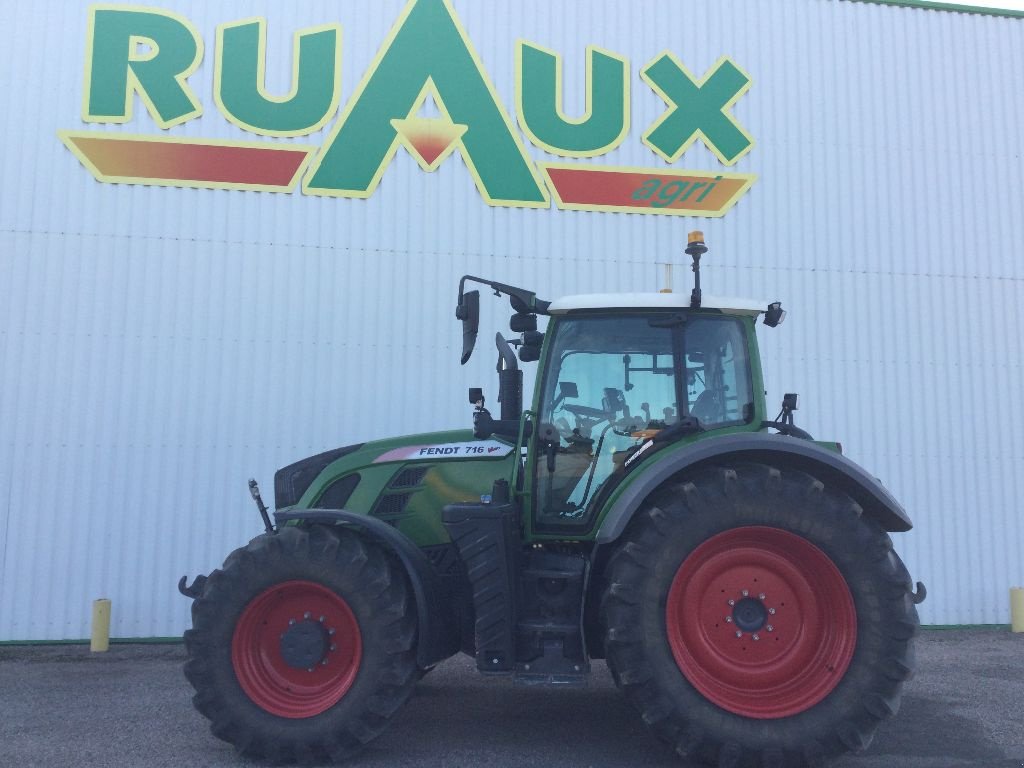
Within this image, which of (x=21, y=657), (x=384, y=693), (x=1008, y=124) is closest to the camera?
(x=384, y=693)

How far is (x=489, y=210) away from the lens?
24.7 ft

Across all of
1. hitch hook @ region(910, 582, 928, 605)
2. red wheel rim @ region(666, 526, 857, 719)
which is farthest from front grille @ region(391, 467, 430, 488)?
hitch hook @ region(910, 582, 928, 605)

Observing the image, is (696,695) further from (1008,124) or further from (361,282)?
(1008,124)

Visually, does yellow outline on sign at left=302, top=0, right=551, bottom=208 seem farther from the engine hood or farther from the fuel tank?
the fuel tank

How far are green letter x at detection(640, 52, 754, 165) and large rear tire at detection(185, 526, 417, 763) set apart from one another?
566 cm

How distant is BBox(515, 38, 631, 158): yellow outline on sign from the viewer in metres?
7.59

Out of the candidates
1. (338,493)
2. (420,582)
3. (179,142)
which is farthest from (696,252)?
(179,142)

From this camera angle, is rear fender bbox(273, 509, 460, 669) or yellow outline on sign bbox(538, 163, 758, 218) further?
yellow outline on sign bbox(538, 163, 758, 218)

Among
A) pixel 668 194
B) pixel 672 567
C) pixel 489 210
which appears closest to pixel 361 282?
pixel 489 210

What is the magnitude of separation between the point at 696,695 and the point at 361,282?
512 cm

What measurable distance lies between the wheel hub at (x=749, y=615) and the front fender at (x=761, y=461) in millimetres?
643

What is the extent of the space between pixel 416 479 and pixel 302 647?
109 cm

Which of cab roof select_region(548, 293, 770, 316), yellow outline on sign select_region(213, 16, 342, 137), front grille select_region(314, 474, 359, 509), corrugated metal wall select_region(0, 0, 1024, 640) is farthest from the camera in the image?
yellow outline on sign select_region(213, 16, 342, 137)

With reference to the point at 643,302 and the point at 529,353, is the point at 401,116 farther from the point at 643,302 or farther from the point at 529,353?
the point at 643,302
